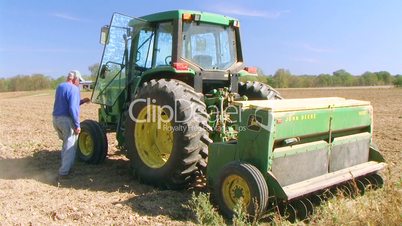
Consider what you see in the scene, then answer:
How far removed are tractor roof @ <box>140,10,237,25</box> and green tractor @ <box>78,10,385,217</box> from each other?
0.02 metres

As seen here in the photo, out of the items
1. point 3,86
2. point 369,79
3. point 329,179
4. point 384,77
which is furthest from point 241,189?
point 384,77

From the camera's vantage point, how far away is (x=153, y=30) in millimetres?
6520

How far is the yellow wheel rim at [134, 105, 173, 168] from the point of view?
5.80 meters

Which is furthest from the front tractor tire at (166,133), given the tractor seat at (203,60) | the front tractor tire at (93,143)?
the front tractor tire at (93,143)

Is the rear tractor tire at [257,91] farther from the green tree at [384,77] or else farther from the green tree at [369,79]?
the green tree at [384,77]

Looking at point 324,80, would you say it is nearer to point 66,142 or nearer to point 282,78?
point 282,78

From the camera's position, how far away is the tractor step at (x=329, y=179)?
424cm

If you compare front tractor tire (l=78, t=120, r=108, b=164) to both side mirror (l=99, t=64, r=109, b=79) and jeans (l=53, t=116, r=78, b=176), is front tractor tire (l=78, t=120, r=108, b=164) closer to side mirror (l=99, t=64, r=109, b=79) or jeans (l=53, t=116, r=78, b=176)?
jeans (l=53, t=116, r=78, b=176)

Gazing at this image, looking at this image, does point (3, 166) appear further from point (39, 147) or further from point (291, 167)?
point (291, 167)

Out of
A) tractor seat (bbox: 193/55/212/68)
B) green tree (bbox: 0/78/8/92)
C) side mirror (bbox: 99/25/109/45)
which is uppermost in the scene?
side mirror (bbox: 99/25/109/45)

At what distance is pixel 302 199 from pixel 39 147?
6.05m

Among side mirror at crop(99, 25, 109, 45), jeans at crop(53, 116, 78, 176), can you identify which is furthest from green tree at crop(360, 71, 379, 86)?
jeans at crop(53, 116, 78, 176)

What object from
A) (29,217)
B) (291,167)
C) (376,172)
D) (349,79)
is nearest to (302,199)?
(291,167)

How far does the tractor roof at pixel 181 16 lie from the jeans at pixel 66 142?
6.60 ft
